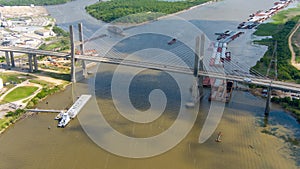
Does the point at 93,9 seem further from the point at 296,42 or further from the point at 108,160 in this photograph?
the point at 108,160

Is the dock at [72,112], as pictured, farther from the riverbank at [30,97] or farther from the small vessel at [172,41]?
the small vessel at [172,41]

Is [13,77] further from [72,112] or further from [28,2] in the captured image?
[28,2]

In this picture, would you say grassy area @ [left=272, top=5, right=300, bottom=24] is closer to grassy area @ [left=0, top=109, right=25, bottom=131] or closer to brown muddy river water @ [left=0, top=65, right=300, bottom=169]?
brown muddy river water @ [left=0, top=65, right=300, bottom=169]

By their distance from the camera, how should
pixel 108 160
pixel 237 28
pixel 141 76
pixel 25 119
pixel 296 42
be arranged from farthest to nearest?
1. pixel 237 28
2. pixel 296 42
3. pixel 141 76
4. pixel 25 119
5. pixel 108 160

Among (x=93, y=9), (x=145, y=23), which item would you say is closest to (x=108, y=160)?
(x=145, y=23)

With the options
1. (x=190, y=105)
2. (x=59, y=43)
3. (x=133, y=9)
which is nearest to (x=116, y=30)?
(x=59, y=43)

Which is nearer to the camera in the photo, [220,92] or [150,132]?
[150,132]
